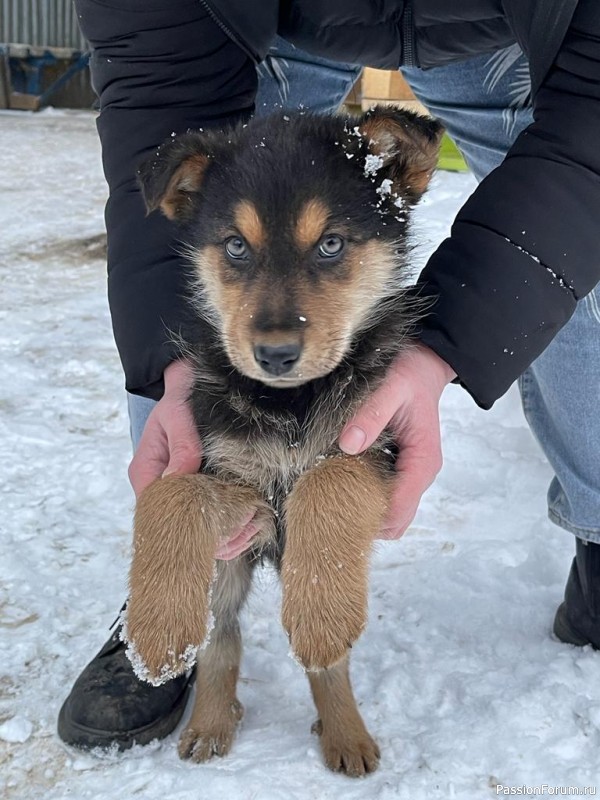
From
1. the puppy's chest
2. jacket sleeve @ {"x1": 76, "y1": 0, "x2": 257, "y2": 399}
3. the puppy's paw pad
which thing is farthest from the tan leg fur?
jacket sleeve @ {"x1": 76, "y1": 0, "x2": 257, "y2": 399}

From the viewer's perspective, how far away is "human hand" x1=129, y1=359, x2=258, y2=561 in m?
2.15

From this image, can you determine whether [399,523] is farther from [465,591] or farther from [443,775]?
[465,591]

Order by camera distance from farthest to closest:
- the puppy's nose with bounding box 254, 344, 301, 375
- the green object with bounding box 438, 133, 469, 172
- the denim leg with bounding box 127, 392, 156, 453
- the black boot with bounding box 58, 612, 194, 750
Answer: the green object with bounding box 438, 133, 469, 172 < the denim leg with bounding box 127, 392, 156, 453 < the black boot with bounding box 58, 612, 194, 750 < the puppy's nose with bounding box 254, 344, 301, 375

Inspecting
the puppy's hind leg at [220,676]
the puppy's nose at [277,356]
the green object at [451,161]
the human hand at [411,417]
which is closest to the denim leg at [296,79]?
the human hand at [411,417]

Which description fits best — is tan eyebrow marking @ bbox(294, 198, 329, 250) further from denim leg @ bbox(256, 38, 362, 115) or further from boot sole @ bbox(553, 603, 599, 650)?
boot sole @ bbox(553, 603, 599, 650)

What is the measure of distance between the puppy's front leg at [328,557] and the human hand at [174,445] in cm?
19

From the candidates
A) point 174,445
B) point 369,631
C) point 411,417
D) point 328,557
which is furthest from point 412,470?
point 369,631

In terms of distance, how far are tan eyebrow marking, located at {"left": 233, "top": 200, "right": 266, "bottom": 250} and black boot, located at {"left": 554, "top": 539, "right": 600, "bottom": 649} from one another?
146cm

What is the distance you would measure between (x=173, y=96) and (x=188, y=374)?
0.85 metres

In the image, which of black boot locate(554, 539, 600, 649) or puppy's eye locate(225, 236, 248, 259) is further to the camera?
black boot locate(554, 539, 600, 649)

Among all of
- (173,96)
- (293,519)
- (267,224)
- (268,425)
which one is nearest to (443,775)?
(293,519)

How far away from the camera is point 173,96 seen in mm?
2549

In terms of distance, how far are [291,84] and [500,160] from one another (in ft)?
2.46

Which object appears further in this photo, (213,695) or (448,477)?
(448,477)
